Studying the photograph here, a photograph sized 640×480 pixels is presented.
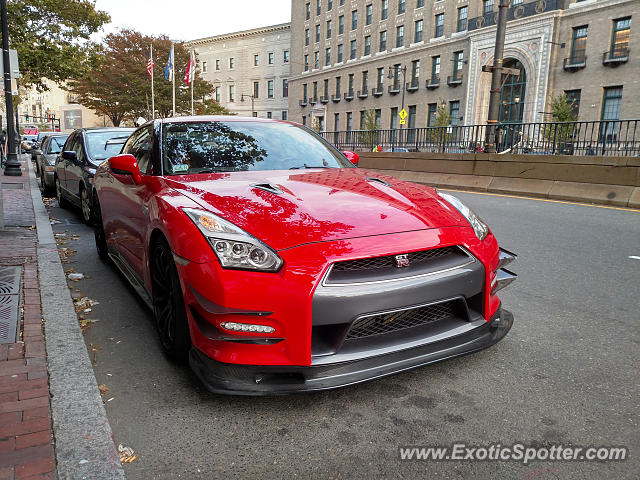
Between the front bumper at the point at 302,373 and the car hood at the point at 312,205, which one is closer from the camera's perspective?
the front bumper at the point at 302,373

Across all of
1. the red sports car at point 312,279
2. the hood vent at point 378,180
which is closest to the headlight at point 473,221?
the red sports car at point 312,279

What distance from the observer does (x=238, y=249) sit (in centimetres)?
258

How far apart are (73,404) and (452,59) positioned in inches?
1866

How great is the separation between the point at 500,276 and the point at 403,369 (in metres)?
1.02

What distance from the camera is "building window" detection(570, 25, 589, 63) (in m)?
35.0

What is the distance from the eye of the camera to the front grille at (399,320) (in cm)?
261

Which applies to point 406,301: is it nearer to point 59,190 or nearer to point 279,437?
point 279,437

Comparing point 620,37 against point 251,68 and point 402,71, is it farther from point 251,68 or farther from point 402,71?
point 251,68

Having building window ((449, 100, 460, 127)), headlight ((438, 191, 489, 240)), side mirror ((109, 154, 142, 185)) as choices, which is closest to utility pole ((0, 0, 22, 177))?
side mirror ((109, 154, 142, 185))

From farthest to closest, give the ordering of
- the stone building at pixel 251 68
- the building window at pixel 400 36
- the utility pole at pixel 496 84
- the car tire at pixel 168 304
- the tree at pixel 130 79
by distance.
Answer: the stone building at pixel 251 68, the building window at pixel 400 36, the tree at pixel 130 79, the utility pole at pixel 496 84, the car tire at pixel 168 304

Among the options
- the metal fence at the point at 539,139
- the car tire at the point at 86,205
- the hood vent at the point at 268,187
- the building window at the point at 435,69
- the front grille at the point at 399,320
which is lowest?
the car tire at the point at 86,205

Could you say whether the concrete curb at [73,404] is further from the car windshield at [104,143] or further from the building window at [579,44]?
the building window at [579,44]

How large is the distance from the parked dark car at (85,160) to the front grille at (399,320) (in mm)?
6107

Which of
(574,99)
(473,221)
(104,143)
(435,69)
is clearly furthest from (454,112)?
(473,221)
